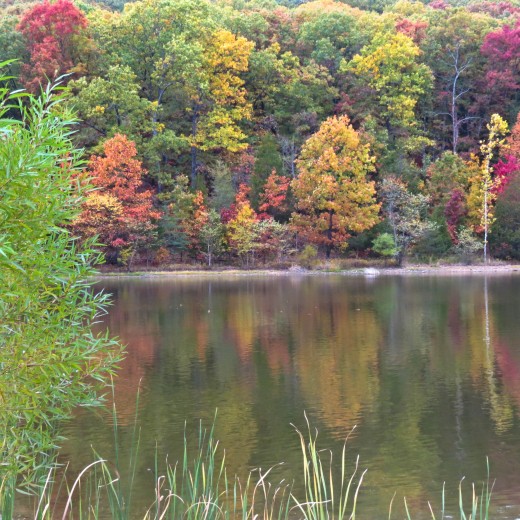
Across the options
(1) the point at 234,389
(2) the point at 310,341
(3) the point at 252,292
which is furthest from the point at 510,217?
(1) the point at 234,389

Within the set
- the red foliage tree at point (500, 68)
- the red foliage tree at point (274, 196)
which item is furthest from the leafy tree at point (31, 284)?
the red foliage tree at point (500, 68)

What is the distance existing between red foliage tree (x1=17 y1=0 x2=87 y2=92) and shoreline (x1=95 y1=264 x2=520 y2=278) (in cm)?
1419

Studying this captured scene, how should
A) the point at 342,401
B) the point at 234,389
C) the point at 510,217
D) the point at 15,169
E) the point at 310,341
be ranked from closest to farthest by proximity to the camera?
the point at 15,169 → the point at 342,401 → the point at 234,389 → the point at 310,341 → the point at 510,217

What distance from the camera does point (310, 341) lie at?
21.0 metres

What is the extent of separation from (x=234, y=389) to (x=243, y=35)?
43.1 metres

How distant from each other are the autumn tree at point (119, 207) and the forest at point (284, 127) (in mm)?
118

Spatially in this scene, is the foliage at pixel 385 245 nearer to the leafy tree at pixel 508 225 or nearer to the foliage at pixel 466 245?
the foliage at pixel 466 245

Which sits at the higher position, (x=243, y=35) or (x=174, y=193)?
(x=243, y=35)

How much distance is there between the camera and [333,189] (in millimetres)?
44594

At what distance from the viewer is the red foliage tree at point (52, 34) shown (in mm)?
48156

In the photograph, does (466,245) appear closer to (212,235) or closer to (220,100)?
(212,235)

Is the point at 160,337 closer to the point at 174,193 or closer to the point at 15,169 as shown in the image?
the point at 15,169

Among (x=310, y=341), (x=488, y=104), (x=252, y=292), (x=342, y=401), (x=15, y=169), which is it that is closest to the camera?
(x=15, y=169)

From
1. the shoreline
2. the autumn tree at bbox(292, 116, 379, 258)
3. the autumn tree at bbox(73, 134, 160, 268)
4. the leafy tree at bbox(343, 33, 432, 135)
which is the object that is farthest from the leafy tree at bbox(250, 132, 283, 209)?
the leafy tree at bbox(343, 33, 432, 135)
